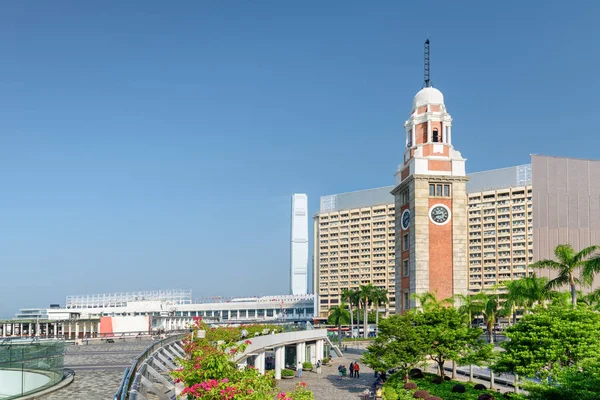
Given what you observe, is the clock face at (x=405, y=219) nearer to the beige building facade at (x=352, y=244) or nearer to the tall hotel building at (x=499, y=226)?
the tall hotel building at (x=499, y=226)

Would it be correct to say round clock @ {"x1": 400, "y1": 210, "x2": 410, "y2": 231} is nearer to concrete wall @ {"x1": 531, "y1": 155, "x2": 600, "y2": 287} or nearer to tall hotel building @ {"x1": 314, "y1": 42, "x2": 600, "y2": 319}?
tall hotel building @ {"x1": 314, "y1": 42, "x2": 600, "y2": 319}

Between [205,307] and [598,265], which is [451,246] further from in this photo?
[205,307]

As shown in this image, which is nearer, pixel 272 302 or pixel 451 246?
pixel 451 246

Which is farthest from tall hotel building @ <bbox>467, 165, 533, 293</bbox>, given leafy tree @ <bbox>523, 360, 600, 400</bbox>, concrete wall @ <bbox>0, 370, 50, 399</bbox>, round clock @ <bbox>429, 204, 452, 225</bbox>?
concrete wall @ <bbox>0, 370, 50, 399</bbox>


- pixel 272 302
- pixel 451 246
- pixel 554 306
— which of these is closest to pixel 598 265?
pixel 554 306

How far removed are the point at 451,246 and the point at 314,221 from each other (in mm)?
124183

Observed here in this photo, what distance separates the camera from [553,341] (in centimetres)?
2964

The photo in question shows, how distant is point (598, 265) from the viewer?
114 ft

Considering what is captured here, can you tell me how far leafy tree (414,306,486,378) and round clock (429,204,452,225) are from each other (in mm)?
15410

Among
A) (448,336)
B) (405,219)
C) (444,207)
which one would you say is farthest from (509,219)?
(448,336)

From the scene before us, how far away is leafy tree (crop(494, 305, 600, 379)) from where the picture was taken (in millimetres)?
29078

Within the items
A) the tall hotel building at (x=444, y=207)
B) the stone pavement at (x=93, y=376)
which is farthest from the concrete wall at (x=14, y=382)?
the tall hotel building at (x=444, y=207)

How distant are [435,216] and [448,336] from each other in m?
18.2

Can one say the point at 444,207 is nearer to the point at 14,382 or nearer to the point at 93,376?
the point at 93,376
